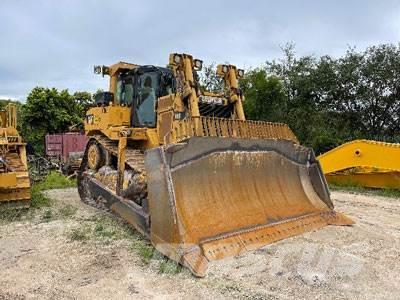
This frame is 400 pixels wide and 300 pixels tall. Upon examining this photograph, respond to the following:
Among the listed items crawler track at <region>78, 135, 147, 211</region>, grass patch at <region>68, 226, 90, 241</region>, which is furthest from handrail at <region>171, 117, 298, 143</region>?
grass patch at <region>68, 226, 90, 241</region>

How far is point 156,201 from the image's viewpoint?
4371mm

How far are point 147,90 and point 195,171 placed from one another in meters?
2.56

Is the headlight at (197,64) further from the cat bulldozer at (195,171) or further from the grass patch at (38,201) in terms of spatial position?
the grass patch at (38,201)

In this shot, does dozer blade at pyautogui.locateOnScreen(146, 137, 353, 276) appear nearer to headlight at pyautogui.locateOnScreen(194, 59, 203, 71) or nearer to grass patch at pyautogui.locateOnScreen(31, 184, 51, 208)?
headlight at pyautogui.locateOnScreen(194, 59, 203, 71)

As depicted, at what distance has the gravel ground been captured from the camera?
336 cm

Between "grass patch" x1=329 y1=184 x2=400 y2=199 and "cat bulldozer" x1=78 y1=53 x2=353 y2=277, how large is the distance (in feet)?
11.1

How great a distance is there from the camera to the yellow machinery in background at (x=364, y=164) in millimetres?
8016

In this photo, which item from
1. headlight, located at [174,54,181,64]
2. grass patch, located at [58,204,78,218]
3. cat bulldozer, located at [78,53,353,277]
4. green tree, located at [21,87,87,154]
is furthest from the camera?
green tree, located at [21,87,87,154]

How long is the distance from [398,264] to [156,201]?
7.73 ft

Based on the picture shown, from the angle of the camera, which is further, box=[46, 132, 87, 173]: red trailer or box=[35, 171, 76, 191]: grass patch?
box=[46, 132, 87, 173]: red trailer

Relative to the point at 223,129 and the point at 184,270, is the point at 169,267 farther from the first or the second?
the point at 223,129

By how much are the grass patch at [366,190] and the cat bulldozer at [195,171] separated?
3.38 metres

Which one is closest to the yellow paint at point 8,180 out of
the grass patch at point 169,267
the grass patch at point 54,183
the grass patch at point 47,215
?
the grass patch at point 47,215

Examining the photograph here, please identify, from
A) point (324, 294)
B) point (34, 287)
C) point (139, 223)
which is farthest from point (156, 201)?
point (324, 294)
